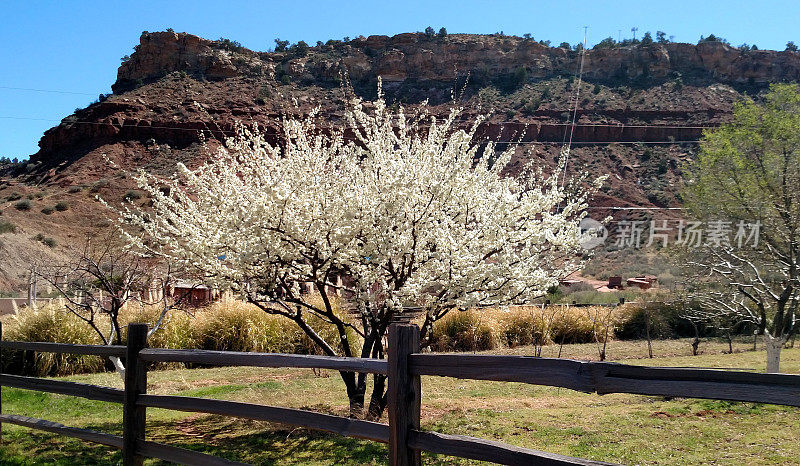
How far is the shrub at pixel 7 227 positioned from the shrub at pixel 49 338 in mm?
27535

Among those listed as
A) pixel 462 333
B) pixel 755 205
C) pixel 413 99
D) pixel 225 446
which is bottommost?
pixel 225 446

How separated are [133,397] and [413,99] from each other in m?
60.0

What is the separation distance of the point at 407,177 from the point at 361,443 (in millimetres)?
3225

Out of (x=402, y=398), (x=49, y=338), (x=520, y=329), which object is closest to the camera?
(x=402, y=398)

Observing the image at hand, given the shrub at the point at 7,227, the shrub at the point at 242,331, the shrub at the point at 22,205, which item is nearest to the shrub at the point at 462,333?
the shrub at the point at 242,331

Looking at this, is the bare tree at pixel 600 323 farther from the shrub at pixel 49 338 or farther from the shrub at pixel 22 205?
the shrub at pixel 22 205

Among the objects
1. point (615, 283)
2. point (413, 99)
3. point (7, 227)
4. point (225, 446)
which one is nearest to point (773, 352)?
point (225, 446)

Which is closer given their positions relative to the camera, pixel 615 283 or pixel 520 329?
pixel 520 329

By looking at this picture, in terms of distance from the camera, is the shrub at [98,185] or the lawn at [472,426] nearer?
the lawn at [472,426]

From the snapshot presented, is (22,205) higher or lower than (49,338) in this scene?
higher

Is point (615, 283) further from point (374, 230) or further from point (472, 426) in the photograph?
point (374, 230)

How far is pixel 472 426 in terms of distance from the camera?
856 centimetres

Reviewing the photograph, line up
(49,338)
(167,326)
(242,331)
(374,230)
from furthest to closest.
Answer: (242,331)
(167,326)
(49,338)
(374,230)

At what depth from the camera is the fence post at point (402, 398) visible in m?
3.95
